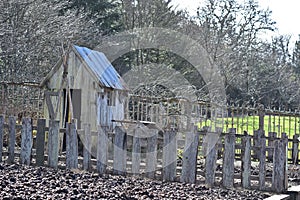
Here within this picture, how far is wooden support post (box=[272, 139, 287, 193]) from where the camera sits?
25.4ft

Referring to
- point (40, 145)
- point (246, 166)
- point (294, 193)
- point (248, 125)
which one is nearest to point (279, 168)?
point (246, 166)

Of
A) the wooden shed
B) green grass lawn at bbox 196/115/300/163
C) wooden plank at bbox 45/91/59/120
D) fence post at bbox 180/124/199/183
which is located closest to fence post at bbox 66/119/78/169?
fence post at bbox 180/124/199/183

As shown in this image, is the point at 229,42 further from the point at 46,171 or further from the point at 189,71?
the point at 46,171

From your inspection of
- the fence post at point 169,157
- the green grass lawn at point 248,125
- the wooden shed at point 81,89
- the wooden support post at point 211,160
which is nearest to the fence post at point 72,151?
the fence post at point 169,157

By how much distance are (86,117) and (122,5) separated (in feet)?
47.7

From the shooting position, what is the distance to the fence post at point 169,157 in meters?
8.34

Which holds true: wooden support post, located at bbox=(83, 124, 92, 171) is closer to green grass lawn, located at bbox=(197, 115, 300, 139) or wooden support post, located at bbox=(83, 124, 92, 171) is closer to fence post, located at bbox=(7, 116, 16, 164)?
fence post, located at bbox=(7, 116, 16, 164)

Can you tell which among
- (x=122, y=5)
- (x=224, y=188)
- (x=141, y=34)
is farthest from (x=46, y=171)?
(x=122, y=5)

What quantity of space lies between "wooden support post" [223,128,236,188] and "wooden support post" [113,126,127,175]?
1660mm

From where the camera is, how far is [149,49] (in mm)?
24297

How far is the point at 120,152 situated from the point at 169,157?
2.70 ft

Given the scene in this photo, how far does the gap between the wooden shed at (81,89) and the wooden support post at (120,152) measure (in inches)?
137

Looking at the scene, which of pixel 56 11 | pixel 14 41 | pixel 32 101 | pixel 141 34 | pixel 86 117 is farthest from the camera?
pixel 141 34

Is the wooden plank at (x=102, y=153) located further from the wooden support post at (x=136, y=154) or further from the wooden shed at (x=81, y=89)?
the wooden shed at (x=81, y=89)
